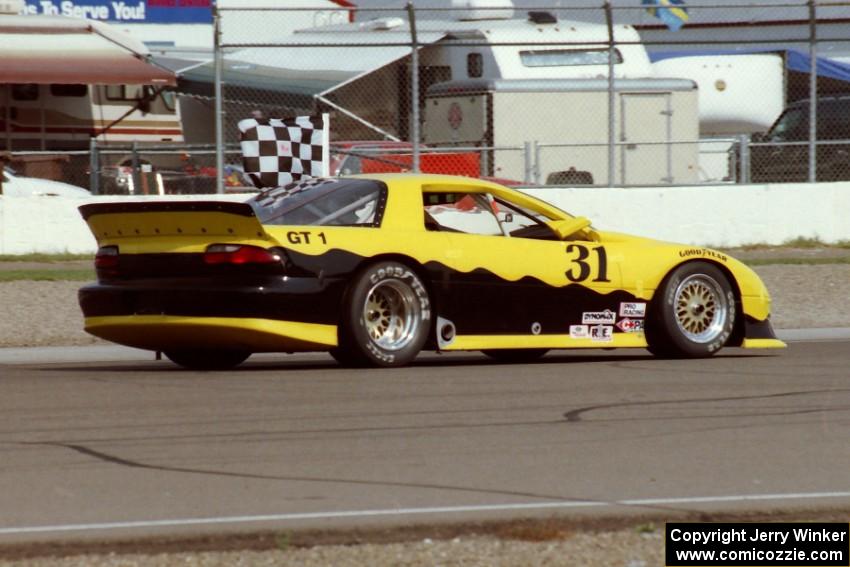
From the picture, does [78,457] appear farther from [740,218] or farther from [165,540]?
[740,218]

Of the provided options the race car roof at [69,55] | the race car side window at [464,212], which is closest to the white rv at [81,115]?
the race car roof at [69,55]

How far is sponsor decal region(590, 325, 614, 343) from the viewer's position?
10.1m

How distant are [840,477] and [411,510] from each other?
1738mm

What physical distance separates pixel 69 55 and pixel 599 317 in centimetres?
1879

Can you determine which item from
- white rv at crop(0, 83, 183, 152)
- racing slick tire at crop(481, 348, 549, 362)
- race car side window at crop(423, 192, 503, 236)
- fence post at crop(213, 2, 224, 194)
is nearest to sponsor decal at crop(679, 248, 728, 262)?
racing slick tire at crop(481, 348, 549, 362)

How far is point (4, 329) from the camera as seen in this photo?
12.8 meters

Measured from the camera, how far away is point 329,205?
972 centimetres

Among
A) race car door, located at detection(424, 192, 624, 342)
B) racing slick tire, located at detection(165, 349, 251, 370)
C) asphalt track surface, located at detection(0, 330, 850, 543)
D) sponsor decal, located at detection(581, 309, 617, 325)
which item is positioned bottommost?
asphalt track surface, located at detection(0, 330, 850, 543)

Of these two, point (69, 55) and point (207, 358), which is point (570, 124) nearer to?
point (69, 55)

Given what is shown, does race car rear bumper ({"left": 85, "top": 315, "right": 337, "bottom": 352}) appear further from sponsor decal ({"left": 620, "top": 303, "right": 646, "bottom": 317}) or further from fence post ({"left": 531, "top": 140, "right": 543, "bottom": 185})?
fence post ({"left": 531, "top": 140, "right": 543, "bottom": 185})

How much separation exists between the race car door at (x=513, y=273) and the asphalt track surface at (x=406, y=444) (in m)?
0.31

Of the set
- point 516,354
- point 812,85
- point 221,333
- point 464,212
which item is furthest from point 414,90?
point 221,333

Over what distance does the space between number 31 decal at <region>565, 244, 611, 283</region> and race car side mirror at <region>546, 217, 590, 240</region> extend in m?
0.09

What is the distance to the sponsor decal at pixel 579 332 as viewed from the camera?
10.1 meters
